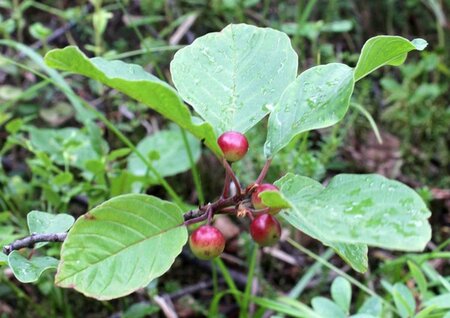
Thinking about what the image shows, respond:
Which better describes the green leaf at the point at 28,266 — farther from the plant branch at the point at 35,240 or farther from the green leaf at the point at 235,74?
the green leaf at the point at 235,74

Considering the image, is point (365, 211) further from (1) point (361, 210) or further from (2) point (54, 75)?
(2) point (54, 75)

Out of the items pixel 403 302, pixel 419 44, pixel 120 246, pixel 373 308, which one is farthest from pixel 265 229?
pixel 373 308

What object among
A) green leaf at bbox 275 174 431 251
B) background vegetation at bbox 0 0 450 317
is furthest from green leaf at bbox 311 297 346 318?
green leaf at bbox 275 174 431 251

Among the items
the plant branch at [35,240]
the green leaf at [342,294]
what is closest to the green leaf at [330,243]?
the plant branch at [35,240]

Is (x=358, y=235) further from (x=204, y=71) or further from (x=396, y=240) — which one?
(x=204, y=71)

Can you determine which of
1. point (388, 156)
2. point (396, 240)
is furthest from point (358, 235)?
point (388, 156)

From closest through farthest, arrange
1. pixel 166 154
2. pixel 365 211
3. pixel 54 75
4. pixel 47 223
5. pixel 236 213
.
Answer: pixel 365 211, pixel 236 213, pixel 47 223, pixel 54 75, pixel 166 154
